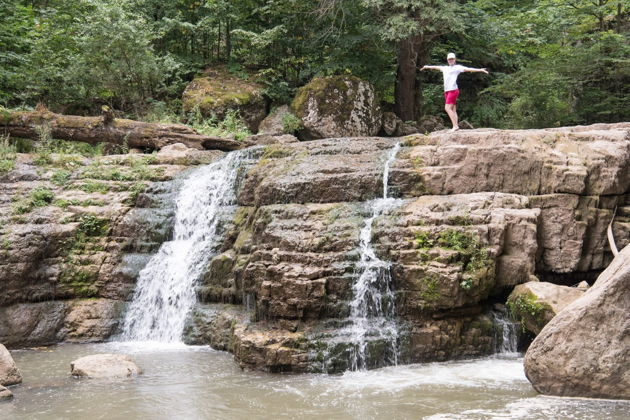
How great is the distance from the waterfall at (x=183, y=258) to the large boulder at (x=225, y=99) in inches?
240

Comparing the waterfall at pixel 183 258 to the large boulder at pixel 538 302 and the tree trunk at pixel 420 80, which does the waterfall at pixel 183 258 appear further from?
the tree trunk at pixel 420 80

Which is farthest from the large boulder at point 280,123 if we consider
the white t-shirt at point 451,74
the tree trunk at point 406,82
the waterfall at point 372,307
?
the waterfall at point 372,307

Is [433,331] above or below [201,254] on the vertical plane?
below

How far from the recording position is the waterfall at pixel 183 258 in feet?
37.6

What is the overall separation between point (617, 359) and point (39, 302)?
9960mm

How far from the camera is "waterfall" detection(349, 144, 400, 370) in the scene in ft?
29.5

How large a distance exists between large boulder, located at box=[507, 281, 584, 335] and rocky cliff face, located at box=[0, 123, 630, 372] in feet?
1.37

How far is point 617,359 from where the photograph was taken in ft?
22.4

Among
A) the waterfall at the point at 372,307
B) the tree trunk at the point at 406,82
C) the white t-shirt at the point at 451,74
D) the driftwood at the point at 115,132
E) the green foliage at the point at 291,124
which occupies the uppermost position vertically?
the tree trunk at the point at 406,82

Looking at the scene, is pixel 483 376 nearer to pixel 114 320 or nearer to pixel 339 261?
pixel 339 261

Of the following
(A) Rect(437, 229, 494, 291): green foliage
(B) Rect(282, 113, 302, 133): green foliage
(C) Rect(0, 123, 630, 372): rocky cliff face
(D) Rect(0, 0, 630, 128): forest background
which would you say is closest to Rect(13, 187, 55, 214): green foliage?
(C) Rect(0, 123, 630, 372): rocky cliff face

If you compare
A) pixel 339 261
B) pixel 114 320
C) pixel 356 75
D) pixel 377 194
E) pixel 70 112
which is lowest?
pixel 114 320

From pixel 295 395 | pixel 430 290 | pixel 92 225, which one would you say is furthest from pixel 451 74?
pixel 92 225

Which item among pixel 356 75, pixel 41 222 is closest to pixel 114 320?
pixel 41 222
